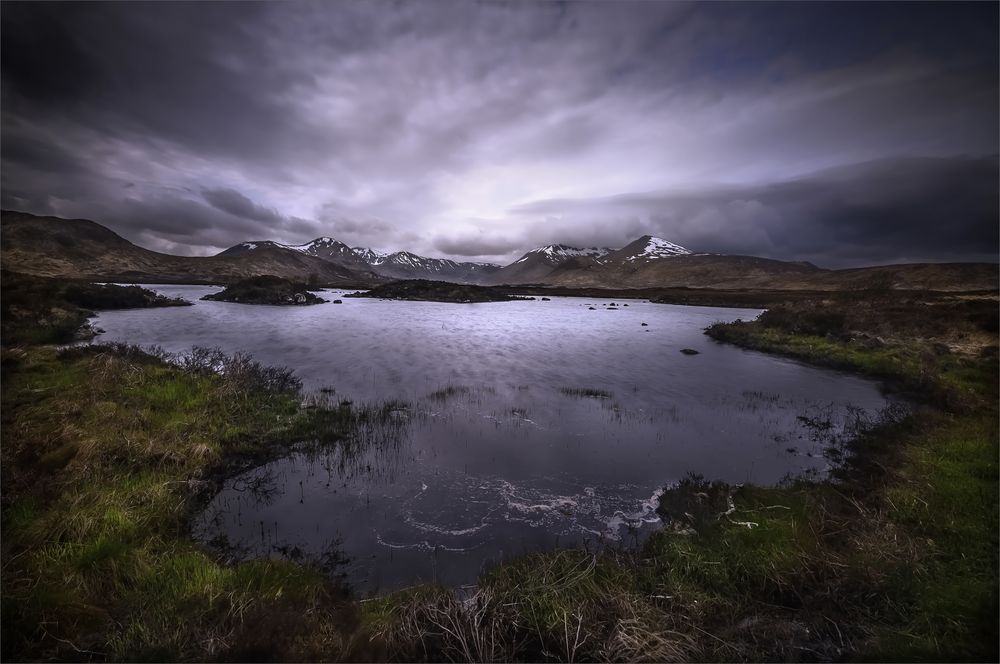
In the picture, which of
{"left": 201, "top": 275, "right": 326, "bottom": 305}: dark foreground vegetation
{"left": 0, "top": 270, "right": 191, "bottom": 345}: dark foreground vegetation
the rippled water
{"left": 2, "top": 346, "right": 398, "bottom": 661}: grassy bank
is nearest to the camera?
{"left": 2, "top": 346, "right": 398, "bottom": 661}: grassy bank

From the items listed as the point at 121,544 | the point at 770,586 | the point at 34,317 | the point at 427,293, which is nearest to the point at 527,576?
the point at 770,586

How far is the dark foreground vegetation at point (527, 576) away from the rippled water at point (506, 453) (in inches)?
41.9

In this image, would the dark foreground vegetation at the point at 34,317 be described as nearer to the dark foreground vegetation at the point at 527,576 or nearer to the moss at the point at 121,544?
the moss at the point at 121,544

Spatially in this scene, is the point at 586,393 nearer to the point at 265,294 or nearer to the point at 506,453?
the point at 506,453

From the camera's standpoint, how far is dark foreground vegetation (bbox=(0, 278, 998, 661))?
4918 millimetres

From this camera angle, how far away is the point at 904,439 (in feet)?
42.1

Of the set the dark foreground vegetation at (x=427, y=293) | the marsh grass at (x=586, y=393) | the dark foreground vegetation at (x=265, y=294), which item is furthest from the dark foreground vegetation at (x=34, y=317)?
the dark foreground vegetation at (x=427, y=293)

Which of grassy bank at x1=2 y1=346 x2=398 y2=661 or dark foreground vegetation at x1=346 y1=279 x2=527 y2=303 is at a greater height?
dark foreground vegetation at x1=346 y1=279 x2=527 y2=303

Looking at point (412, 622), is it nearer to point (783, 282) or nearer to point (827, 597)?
point (827, 597)

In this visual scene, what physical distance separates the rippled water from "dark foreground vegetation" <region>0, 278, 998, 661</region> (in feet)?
3.50

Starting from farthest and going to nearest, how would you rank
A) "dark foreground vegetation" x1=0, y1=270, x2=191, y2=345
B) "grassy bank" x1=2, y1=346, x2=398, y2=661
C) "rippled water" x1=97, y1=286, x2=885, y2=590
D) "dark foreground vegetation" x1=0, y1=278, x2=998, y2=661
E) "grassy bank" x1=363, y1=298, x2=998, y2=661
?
1. "dark foreground vegetation" x1=0, y1=270, x2=191, y2=345
2. "rippled water" x1=97, y1=286, x2=885, y2=590
3. "grassy bank" x1=363, y1=298, x2=998, y2=661
4. "dark foreground vegetation" x1=0, y1=278, x2=998, y2=661
5. "grassy bank" x1=2, y1=346, x2=398, y2=661

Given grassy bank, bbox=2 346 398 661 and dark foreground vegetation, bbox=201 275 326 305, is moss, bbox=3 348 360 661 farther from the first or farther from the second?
dark foreground vegetation, bbox=201 275 326 305

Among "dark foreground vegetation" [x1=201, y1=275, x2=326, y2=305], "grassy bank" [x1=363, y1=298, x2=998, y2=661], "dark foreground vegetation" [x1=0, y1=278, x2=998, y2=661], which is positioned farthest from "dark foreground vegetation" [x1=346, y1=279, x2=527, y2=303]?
"grassy bank" [x1=363, y1=298, x2=998, y2=661]

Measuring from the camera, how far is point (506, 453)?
511 inches
